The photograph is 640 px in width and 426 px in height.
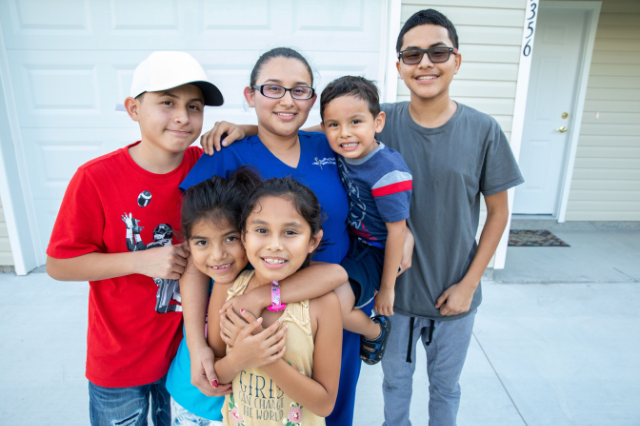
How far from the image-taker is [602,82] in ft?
14.5

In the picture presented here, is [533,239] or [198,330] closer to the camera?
[198,330]

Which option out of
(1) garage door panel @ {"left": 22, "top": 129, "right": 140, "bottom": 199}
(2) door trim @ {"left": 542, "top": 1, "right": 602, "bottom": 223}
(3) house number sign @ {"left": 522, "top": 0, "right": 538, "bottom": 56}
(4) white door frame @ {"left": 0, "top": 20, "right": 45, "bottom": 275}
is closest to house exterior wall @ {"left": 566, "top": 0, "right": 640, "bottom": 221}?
(2) door trim @ {"left": 542, "top": 1, "right": 602, "bottom": 223}

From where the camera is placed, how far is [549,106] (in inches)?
174

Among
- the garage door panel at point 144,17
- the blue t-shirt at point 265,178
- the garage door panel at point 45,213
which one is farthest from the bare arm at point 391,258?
the garage door panel at point 45,213

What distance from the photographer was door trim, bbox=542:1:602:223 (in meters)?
4.11

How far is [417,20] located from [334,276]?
0.99 m

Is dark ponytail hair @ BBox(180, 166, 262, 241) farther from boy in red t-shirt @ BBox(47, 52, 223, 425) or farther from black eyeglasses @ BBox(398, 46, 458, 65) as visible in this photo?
black eyeglasses @ BBox(398, 46, 458, 65)

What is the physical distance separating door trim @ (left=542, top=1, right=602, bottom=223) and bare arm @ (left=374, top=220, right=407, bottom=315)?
171 inches

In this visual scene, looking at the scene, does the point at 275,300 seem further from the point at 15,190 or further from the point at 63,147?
the point at 15,190

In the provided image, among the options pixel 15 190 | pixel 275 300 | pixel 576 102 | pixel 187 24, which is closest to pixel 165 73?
pixel 275 300

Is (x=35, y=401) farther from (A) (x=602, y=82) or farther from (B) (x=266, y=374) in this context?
(A) (x=602, y=82)

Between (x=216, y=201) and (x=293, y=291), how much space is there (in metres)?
0.36

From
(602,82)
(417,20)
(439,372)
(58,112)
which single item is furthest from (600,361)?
(58,112)

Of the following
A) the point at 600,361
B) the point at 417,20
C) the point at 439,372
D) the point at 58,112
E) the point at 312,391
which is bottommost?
the point at 600,361
